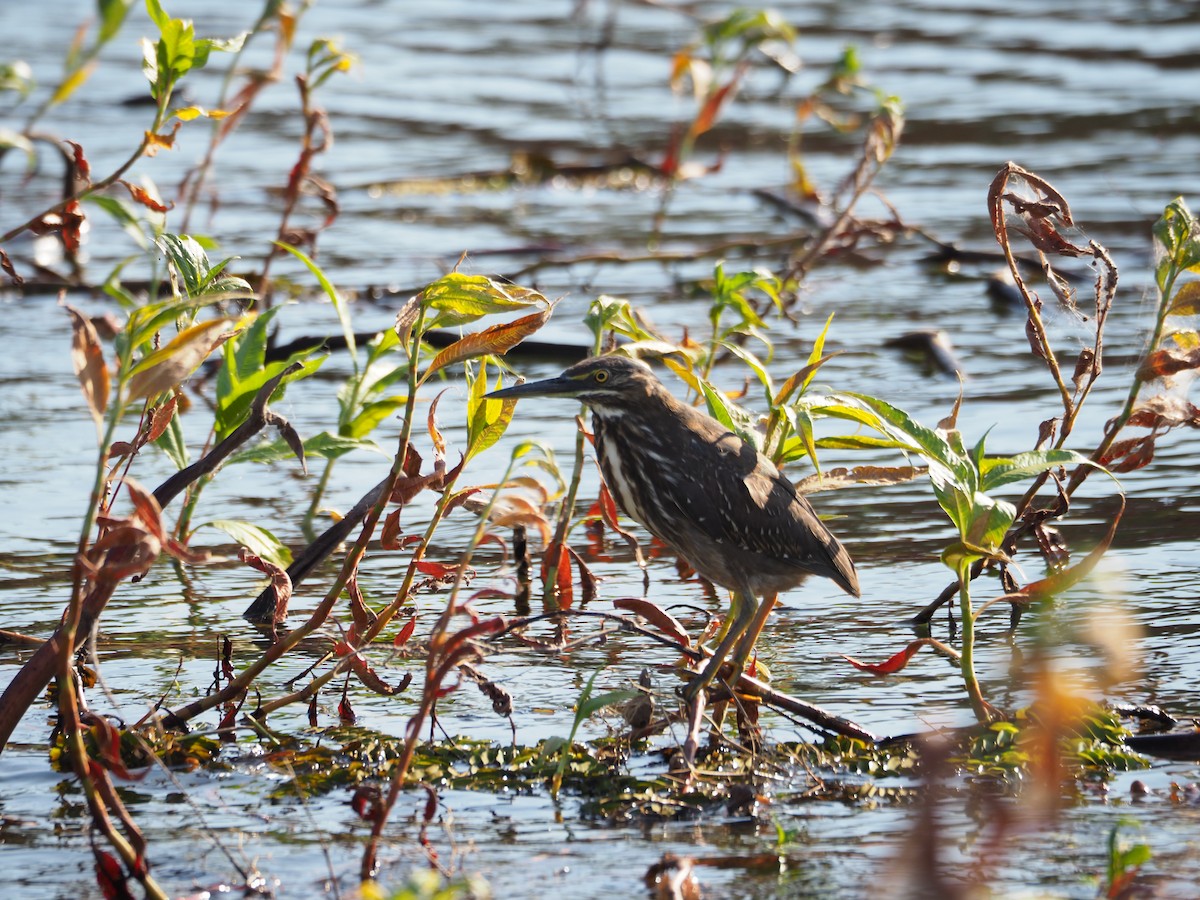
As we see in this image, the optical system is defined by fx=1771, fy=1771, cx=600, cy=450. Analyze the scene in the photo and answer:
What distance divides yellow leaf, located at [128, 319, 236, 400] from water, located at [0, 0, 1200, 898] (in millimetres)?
717

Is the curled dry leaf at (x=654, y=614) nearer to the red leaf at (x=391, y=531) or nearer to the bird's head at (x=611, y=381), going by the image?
the red leaf at (x=391, y=531)

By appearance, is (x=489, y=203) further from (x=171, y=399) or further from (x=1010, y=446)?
(x=171, y=399)

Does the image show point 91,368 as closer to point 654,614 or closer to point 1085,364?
point 654,614

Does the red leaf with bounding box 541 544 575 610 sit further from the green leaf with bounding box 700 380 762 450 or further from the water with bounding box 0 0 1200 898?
the green leaf with bounding box 700 380 762 450

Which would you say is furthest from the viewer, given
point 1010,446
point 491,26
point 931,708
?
point 491,26

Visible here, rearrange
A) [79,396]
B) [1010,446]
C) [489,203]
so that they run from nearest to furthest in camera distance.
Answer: [1010,446] < [79,396] < [489,203]

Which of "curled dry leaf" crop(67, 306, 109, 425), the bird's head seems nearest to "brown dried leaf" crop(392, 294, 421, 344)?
the bird's head

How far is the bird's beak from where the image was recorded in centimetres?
450

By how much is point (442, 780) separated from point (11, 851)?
3.33 feet

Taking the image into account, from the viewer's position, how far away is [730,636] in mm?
4633

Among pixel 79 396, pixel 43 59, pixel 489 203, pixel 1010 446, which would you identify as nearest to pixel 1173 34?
A: pixel 489 203

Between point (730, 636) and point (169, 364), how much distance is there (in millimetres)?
1778

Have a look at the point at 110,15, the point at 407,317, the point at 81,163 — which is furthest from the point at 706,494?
the point at 110,15

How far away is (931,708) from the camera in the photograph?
4.82 metres
